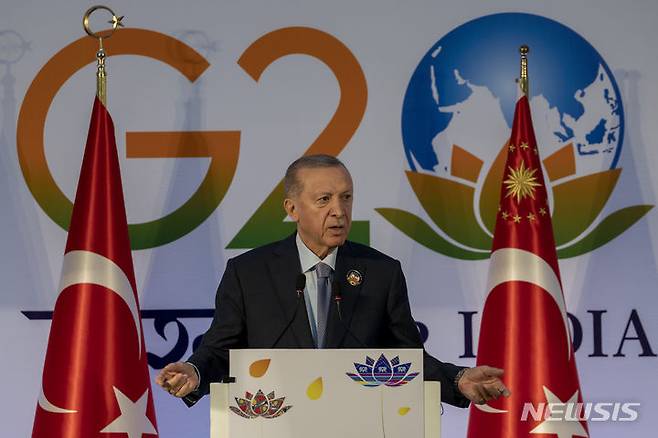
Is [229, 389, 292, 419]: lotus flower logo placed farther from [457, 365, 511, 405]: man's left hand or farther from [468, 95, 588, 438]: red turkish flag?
[468, 95, 588, 438]: red turkish flag

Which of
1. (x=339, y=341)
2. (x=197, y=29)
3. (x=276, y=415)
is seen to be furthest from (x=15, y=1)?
(x=276, y=415)

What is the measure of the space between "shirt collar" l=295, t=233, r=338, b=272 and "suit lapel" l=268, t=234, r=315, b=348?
15 millimetres

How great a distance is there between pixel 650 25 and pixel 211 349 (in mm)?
2811

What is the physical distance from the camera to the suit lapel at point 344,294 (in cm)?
287

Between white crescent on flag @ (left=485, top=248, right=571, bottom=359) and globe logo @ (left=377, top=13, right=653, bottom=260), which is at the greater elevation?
globe logo @ (left=377, top=13, right=653, bottom=260)

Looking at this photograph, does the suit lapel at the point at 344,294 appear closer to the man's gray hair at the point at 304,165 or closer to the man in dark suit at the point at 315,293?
the man in dark suit at the point at 315,293

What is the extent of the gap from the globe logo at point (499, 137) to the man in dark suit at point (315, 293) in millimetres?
1599

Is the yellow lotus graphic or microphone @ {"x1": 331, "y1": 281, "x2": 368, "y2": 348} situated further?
the yellow lotus graphic

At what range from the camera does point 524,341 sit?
4.11 m

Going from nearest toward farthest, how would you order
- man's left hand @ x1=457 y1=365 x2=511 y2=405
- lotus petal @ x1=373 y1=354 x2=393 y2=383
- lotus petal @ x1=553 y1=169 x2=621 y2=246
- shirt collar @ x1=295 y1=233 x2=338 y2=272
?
1. lotus petal @ x1=373 y1=354 x2=393 y2=383
2. man's left hand @ x1=457 y1=365 x2=511 y2=405
3. shirt collar @ x1=295 y1=233 x2=338 y2=272
4. lotus petal @ x1=553 y1=169 x2=621 y2=246

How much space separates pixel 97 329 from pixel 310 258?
1345 millimetres

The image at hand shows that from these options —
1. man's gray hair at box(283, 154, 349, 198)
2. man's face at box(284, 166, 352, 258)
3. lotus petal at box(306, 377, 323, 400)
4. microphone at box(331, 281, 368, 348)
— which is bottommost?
lotus petal at box(306, 377, 323, 400)

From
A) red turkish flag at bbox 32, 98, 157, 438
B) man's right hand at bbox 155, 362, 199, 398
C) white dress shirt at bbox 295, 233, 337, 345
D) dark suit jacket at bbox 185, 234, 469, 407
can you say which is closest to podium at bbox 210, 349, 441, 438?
man's right hand at bbox 155, 362, 199, 398

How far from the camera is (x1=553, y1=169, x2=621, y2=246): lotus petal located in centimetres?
461
